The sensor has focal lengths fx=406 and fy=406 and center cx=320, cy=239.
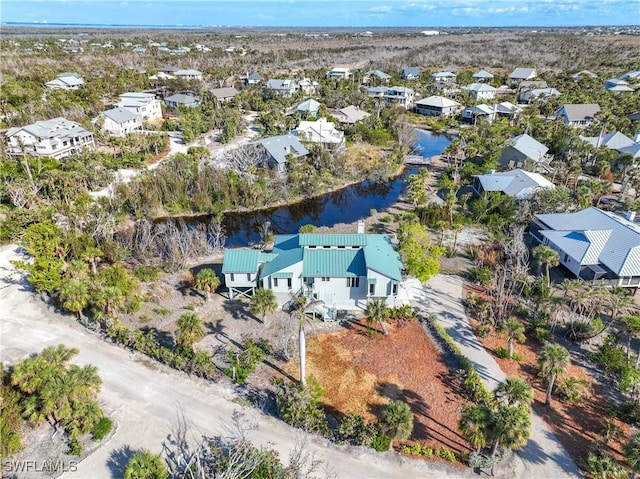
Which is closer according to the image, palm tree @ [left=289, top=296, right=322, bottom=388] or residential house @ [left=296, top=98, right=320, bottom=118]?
palm tree @ [left=289, top=296, right=322, bottom=388]

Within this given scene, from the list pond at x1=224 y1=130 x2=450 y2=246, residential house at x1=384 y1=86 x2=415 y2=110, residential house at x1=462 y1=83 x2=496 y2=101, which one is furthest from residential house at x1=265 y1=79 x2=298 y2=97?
pond at x1=224 y1=130 x2=450 y2=246

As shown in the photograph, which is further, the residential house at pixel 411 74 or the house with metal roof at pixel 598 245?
the residential house at pixel 411 74

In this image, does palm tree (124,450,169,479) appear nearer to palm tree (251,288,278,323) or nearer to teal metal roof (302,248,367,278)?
palm tree (251,288,278,323)

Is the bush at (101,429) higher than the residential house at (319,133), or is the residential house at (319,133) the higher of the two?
the residential house at (319,133)

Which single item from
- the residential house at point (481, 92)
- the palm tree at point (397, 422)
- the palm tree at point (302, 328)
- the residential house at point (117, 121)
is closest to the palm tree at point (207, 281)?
the palm tree at point (302, 328)

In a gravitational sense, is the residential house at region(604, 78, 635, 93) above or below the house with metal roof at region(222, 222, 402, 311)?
above

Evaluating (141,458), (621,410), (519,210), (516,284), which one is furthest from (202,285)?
(519,210)

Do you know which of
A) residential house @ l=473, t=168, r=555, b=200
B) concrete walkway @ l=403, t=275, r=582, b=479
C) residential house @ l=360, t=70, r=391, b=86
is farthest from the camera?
residential house @ l=360, t=70, r=391, b=86

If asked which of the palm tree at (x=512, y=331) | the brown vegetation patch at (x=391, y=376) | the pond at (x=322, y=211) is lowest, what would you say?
the pond at (x=322, y=211)

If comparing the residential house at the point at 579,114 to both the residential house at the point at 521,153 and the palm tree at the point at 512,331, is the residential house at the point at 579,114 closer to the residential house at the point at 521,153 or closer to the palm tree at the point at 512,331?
the residential house at the point at 521,153
